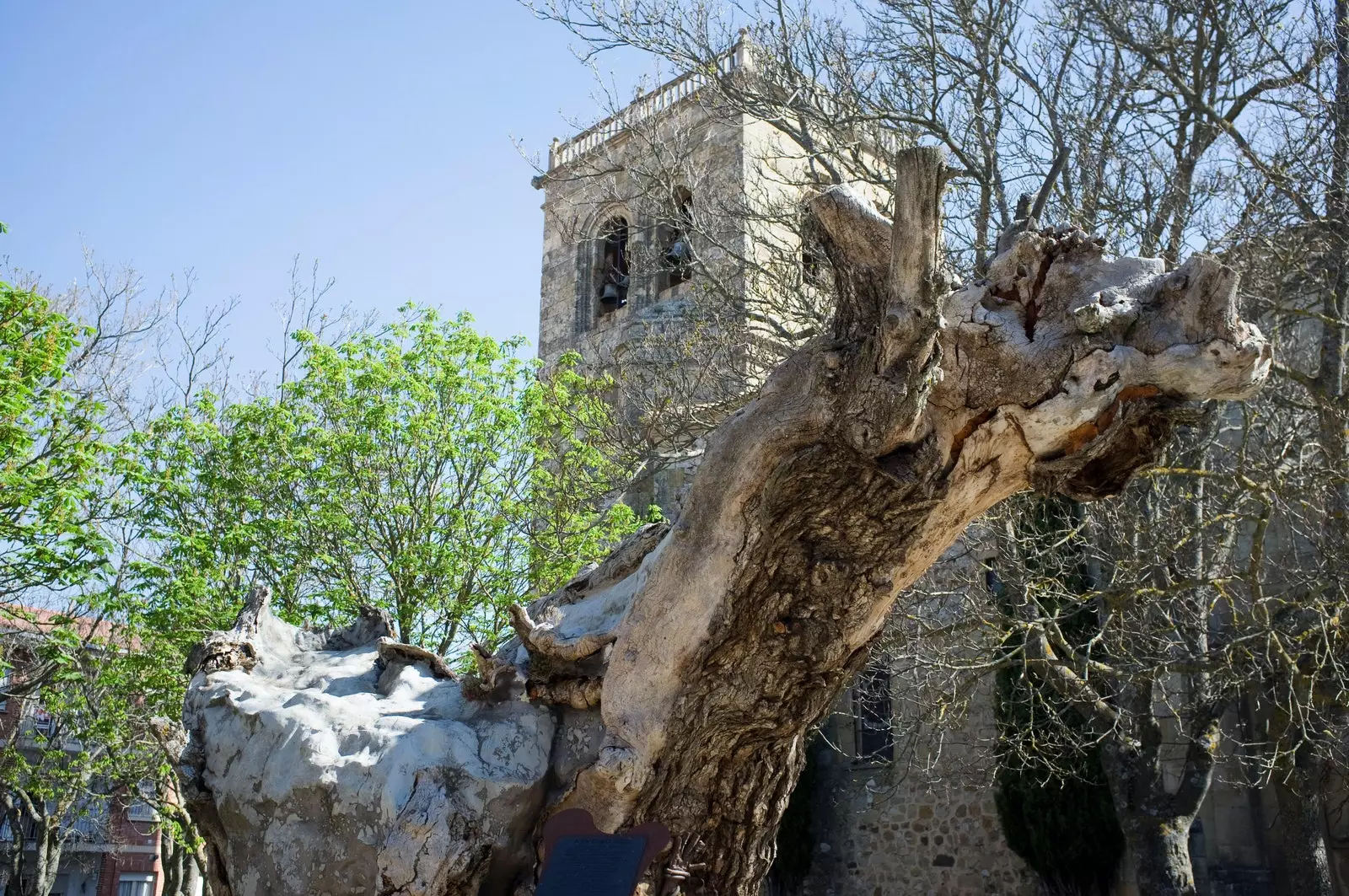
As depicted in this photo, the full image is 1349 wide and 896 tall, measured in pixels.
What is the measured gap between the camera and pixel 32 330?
10789 mm

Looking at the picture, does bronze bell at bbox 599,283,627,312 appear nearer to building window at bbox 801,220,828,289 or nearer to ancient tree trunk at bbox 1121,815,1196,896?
building window at bbox 801,220,828,289

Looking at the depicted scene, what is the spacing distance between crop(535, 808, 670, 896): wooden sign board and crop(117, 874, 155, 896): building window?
100 feet

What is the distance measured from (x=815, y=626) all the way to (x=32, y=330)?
363 inches

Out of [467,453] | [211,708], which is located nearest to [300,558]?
[467,453]

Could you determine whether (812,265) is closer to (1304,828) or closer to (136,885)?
(1304,828)

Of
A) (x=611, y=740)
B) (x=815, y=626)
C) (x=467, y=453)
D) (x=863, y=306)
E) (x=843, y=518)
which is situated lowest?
(x=611, y=740)

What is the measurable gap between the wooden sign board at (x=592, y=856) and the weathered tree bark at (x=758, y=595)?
394mm

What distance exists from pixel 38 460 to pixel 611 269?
14110 millimetres

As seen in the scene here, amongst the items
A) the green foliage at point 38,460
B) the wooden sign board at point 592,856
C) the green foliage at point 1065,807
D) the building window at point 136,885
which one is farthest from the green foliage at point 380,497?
the building window at point 136,885

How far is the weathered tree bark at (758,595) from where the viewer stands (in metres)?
3.62

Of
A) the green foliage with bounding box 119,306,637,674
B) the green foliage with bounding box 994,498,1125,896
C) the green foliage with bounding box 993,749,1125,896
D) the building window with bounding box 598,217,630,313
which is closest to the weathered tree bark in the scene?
the green foliage with bounding box 119,306,637,674

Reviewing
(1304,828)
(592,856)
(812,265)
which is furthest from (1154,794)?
(592,856)

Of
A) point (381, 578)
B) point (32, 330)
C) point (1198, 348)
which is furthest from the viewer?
point (381, 578)

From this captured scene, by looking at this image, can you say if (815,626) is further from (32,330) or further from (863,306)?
(32,330)
